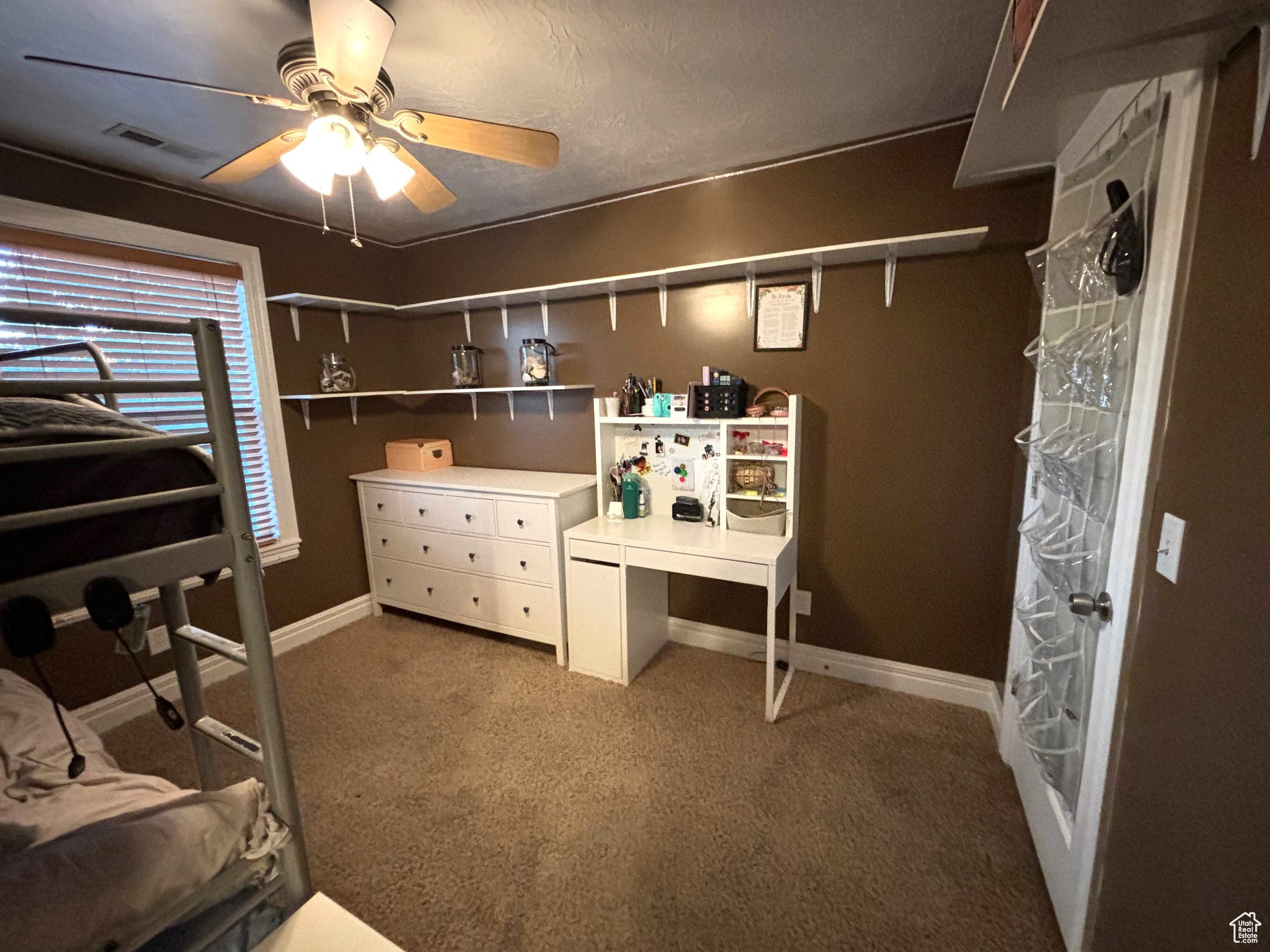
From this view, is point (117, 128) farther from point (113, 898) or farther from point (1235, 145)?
point (1235, 145)

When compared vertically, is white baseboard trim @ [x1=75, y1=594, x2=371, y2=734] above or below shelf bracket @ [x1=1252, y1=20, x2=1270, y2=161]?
below

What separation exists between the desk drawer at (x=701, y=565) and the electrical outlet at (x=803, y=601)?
0.43m

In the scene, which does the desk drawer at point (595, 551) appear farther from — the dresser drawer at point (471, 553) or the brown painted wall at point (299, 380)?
the brown painted wall at point (299, 380)

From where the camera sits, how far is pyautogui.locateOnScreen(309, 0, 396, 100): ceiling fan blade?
104 centimetres

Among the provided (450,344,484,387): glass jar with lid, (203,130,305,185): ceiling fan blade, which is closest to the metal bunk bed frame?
(203,130,305,185): ceiling fan blade

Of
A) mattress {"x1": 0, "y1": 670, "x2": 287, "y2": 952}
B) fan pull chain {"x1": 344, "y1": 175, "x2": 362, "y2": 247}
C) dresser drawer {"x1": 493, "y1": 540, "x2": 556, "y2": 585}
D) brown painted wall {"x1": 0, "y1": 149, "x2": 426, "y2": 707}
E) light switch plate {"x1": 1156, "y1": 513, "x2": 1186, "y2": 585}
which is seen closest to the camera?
mattress {"x1": 0, "y1": 670, "x2": 287, "y2": 952}

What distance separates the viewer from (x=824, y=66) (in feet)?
5.19

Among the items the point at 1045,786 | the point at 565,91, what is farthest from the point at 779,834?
the point at 565,91

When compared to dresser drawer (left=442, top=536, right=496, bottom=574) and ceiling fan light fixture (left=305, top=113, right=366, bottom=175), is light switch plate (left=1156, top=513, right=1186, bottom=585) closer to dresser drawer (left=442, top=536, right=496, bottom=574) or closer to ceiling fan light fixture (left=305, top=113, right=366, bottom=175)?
ceiling fan light fixture (left=305, top=113, right=366, bottom=175)

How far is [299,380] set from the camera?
111 inches

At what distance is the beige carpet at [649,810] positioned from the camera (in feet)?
4.39

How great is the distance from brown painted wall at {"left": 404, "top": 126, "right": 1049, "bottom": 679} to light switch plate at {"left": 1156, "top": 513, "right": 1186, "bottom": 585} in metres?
1.11

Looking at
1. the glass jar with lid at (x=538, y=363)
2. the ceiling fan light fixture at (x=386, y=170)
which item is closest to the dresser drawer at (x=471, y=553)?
the glass jar with lid at (x=538, y=363)

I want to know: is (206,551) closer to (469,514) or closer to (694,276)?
(469,514)
